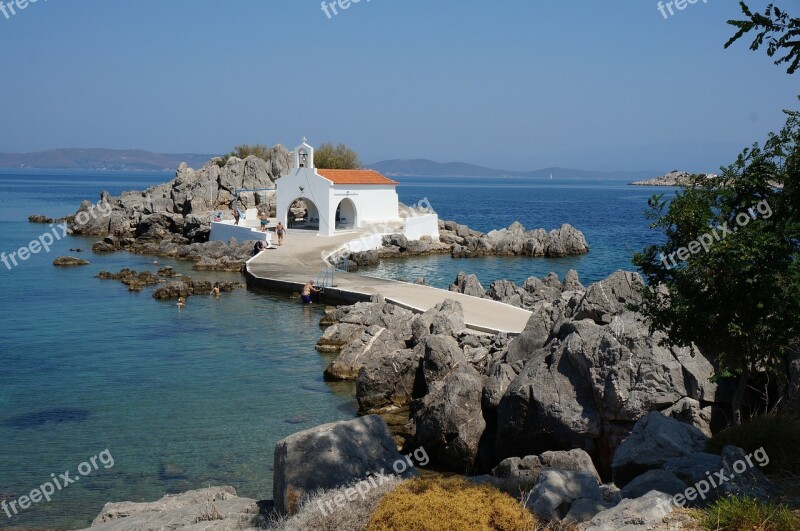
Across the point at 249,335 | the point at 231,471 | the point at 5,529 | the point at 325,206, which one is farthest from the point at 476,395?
the point at 325,206

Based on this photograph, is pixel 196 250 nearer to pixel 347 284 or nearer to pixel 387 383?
pixel 347 284

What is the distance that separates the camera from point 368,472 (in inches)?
374

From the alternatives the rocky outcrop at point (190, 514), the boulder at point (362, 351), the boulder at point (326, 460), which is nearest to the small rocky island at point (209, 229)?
the boulder at point (362, 351)

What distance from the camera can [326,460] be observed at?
9398mm

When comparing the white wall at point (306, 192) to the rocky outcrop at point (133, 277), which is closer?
the rocky outcrop at point (133, 277)

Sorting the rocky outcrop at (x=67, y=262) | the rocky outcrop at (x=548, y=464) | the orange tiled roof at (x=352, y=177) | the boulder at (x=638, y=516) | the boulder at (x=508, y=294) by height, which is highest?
the orange tiled roof at (x=352, y=177)

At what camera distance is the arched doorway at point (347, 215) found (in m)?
54.9

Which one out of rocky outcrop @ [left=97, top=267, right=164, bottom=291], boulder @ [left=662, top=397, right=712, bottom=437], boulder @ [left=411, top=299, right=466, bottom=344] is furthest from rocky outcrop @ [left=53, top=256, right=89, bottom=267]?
boulder @ [left=662, top=397, right=712, bottom=437]

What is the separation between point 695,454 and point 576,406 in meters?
4.47

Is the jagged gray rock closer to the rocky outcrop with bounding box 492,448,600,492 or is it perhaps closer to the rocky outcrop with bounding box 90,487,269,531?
the rocky outcrop with bounding box 492,448,600,492

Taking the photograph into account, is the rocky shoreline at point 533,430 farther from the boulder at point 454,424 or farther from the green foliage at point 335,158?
the green foliage at point 335,158

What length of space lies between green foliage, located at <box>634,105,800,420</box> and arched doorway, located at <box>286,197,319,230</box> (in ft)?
142

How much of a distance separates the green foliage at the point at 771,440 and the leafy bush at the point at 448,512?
3.42 metres

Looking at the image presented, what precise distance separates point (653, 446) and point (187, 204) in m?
57.3
